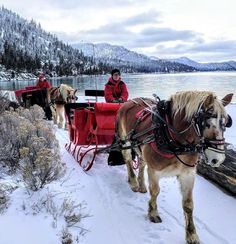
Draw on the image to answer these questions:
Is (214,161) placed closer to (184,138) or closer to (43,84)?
(184,138)

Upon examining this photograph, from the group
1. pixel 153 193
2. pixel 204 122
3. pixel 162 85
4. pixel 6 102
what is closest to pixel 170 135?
pixel 204 122

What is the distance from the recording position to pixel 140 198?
6.00 m

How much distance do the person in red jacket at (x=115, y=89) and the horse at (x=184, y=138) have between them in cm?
324

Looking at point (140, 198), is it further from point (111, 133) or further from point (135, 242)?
point (111, 133)

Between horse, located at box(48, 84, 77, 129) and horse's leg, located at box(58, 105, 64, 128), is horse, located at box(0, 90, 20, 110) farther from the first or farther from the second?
horse's leg, located at box(58, 105, 64, 128)

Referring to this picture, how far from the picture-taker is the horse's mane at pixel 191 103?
151 inches

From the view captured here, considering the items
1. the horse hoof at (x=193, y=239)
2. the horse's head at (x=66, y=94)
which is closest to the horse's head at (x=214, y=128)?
the horse hoof at (x=193, y=239)

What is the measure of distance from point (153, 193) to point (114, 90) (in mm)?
4235

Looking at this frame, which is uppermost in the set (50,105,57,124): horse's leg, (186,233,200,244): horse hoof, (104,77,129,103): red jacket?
(104,77,129,103): red jacket

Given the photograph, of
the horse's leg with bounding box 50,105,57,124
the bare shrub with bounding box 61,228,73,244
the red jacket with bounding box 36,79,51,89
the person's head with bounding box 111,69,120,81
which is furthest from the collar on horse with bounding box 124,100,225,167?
the red jacket with bounding box 36,79,51,89

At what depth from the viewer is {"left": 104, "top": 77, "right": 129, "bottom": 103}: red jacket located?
344 inches

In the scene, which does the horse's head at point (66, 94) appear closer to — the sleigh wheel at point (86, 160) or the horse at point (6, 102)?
the horse at point (6, 102)

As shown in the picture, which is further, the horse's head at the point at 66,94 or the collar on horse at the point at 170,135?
the horse's head at the point at 66,94

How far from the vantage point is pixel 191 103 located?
A: 4074mm
